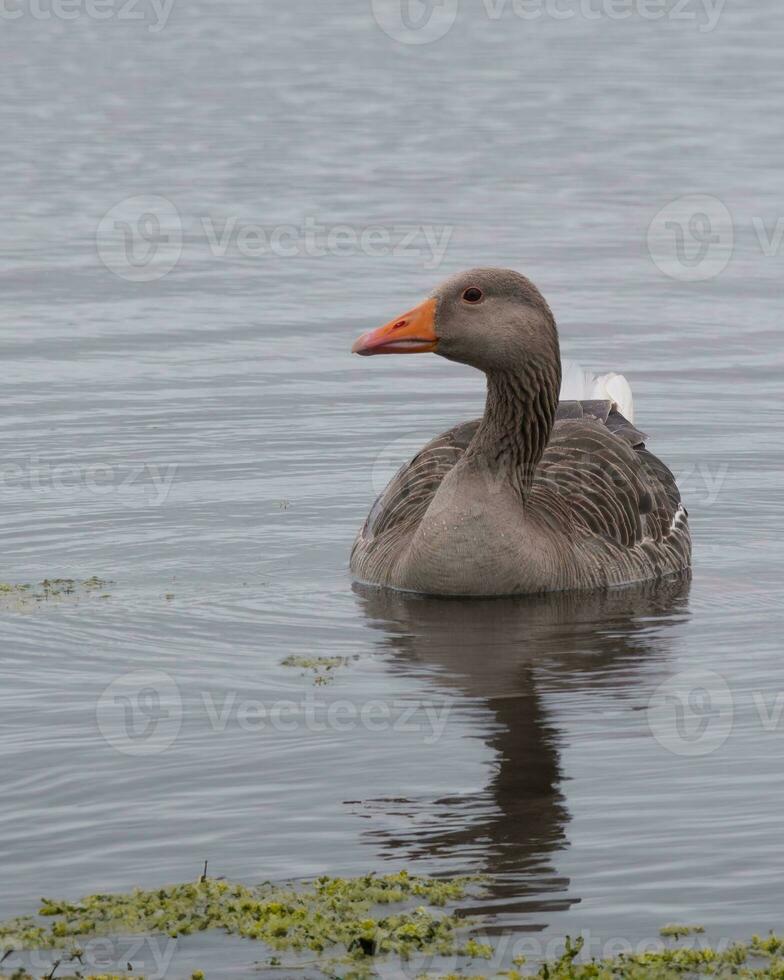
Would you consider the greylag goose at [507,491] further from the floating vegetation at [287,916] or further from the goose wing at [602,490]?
the floating vegetation at [287,916]

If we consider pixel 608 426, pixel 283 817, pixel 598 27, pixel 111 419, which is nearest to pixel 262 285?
pixel 111 419

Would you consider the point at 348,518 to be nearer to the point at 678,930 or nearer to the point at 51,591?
the point at 51,591

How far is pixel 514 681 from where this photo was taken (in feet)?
34.6

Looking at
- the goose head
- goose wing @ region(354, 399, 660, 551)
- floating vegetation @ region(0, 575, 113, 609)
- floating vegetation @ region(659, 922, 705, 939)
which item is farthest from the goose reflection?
floating vegetation @ region(0, 575, 113, 609)

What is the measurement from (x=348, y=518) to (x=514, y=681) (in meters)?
4.18

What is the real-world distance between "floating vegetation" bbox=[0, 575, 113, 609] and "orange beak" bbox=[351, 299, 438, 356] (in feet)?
7.67

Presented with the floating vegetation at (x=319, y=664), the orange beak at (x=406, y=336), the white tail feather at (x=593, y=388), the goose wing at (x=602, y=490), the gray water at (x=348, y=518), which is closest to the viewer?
the gray water at (x=348, y=518)

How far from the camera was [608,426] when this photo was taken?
47.3 ft

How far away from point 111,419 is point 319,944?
10417mm

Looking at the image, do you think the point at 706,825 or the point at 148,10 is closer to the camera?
the point at 706,825

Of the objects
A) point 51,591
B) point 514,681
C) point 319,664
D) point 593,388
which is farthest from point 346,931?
point 593,388

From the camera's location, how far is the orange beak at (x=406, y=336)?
38.1 ft

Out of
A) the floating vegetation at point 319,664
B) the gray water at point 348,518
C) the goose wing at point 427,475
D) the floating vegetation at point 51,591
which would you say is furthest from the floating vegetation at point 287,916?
the goose wing at point 427,475

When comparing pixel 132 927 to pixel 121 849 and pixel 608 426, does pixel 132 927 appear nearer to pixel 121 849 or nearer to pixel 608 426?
pixel 121 849
